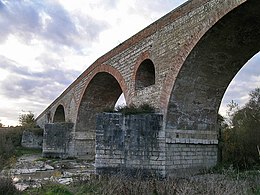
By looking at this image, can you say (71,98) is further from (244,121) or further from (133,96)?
(244,121)

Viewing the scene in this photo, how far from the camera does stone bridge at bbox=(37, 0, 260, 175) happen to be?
8.41 meters

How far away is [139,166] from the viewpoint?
931 cm

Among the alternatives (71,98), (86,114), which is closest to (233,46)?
(86,114)

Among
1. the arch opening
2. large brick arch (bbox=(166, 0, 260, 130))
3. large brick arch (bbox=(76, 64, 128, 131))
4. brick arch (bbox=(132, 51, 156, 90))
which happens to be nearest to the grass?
large brick arch (bbox=(166, 0, 260, 130))

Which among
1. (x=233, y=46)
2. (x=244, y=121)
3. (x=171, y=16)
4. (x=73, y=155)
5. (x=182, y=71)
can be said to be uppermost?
(x=171, y=16)

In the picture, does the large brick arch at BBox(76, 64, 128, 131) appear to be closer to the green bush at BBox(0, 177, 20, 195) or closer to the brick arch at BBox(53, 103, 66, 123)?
the brick arch at BBox(53, 103, 66, 123)

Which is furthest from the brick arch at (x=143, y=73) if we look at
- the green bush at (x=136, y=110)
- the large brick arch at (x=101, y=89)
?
the large brick arch at (x=101, y=89)

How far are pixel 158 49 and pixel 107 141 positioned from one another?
359 cm

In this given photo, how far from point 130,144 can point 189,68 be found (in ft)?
9.92

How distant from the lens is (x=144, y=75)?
11.8 metres

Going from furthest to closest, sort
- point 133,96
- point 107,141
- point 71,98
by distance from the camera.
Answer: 1. point 71,98
2. point 133,96
3. point 107,141

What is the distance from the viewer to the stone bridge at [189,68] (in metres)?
8.41

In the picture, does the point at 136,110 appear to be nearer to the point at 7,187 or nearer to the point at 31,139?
the point at 7,187

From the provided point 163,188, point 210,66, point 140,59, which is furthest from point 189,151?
point 163,188
